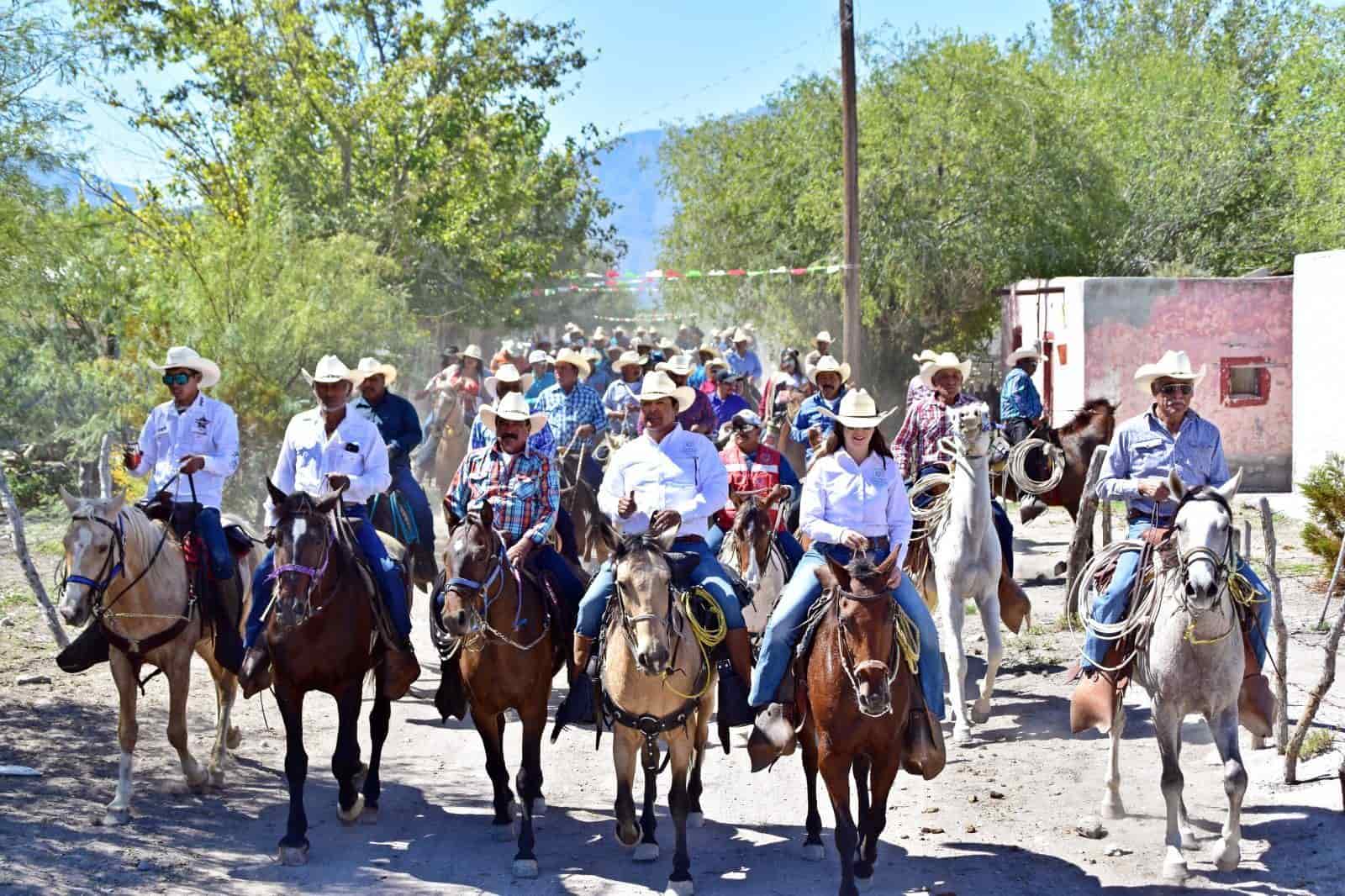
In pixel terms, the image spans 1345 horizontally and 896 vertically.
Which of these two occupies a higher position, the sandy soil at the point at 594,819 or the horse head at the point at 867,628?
the horse head at the point at 867,628

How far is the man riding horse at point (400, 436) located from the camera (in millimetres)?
12156

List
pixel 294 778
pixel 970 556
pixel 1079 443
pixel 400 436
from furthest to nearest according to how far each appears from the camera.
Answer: pixel 1079 443 → pixel 400 436 → pixel 970 556 → pixel 294 778

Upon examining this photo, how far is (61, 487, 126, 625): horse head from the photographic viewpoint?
8.75 metres

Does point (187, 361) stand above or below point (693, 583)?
above

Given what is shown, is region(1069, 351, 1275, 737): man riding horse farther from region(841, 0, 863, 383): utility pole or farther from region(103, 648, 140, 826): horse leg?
region(841, 0, 863, 383): utility pole

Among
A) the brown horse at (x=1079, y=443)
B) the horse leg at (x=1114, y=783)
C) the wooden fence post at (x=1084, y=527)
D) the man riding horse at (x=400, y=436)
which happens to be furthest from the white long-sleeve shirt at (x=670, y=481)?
the brown horse at (x=1079, y=443)

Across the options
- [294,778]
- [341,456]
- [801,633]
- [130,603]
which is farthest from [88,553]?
[801,633]

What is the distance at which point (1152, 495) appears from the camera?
8.45 meters

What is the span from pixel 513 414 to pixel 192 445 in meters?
2.38

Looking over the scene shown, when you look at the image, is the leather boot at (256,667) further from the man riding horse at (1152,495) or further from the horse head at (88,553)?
the man riding horse at (1152,495)

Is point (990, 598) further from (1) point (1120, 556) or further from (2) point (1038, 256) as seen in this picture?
(2) point (1038, 256)

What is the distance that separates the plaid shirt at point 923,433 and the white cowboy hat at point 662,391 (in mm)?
3692

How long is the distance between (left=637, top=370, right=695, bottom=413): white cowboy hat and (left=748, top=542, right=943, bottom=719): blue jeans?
1.36 meters

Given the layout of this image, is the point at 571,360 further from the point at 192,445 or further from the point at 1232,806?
the point at 1232,806
